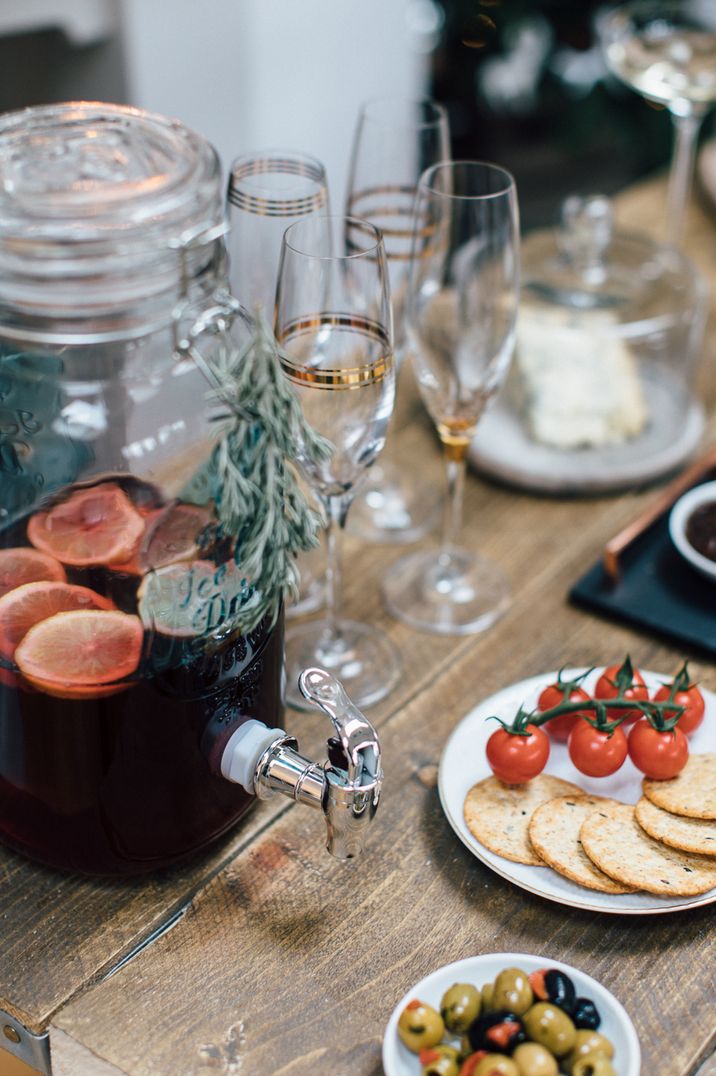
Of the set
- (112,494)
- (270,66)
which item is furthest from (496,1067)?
(270,66)

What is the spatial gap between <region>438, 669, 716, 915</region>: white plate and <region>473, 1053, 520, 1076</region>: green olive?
5.4 inches

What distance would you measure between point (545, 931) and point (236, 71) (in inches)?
67.7

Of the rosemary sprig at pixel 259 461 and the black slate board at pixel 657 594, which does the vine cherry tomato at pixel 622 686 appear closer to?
the black slate board at pixel 657 594

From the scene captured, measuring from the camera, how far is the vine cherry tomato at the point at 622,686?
2.78 ft

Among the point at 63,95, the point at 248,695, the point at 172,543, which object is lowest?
the point at 63,95

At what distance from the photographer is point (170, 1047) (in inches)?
27.0

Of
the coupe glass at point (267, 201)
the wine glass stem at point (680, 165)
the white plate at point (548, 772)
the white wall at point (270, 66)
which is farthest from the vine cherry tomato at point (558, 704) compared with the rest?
the white wall at point (270, 66)

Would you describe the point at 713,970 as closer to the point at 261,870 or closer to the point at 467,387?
the point at 261,870

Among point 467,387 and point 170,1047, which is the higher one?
point 467,387

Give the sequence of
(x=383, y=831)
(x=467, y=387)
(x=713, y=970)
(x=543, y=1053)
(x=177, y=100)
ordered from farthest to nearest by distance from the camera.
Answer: (x=177, y=100), (x=467, y=387), (x=383, y=831), (x=713, y=970), (x=543, y=1053)

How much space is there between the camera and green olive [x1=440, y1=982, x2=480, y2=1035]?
66cm

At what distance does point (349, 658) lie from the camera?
984mm

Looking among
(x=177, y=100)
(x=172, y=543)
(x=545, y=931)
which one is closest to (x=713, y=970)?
(x=545, y=931)

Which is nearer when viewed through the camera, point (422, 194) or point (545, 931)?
point (545, 931)
